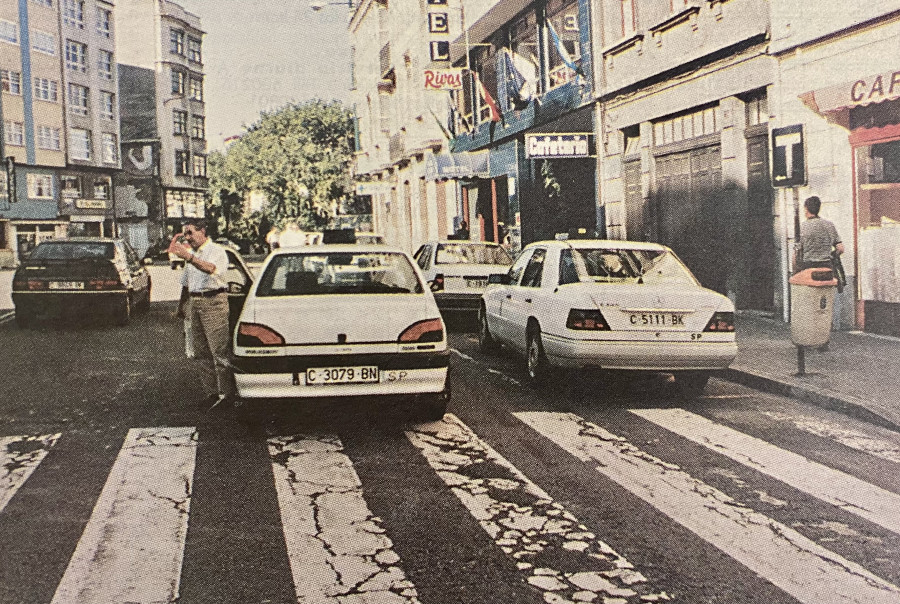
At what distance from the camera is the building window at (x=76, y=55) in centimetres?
6203

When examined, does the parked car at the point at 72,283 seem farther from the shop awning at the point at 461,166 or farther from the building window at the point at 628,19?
the shop awning at the point at 461,166

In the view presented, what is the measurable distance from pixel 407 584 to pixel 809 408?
17.7 feet

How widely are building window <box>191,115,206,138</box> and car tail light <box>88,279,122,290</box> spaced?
66.4 meters

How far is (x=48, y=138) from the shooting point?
5988 centimetres

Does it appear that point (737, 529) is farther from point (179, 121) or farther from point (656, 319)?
point (179, 121)

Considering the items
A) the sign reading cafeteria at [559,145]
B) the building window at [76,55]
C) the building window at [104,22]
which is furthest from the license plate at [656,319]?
the building window at [104,22]

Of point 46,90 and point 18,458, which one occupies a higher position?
point 46,90

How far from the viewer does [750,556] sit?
4.35m

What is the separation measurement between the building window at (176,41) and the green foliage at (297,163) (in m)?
11.0

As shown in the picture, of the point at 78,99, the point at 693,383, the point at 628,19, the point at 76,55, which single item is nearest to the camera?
the point at 693,383

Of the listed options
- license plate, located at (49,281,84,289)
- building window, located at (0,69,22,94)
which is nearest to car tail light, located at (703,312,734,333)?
license plate, located at (49,281,84,289)

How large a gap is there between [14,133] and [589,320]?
5516 centimetres

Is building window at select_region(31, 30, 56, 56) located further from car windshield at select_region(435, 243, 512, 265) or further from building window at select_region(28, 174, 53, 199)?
car windshield at select_region(435, 243, 512, 265)

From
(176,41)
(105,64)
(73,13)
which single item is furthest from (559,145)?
(176,41)
